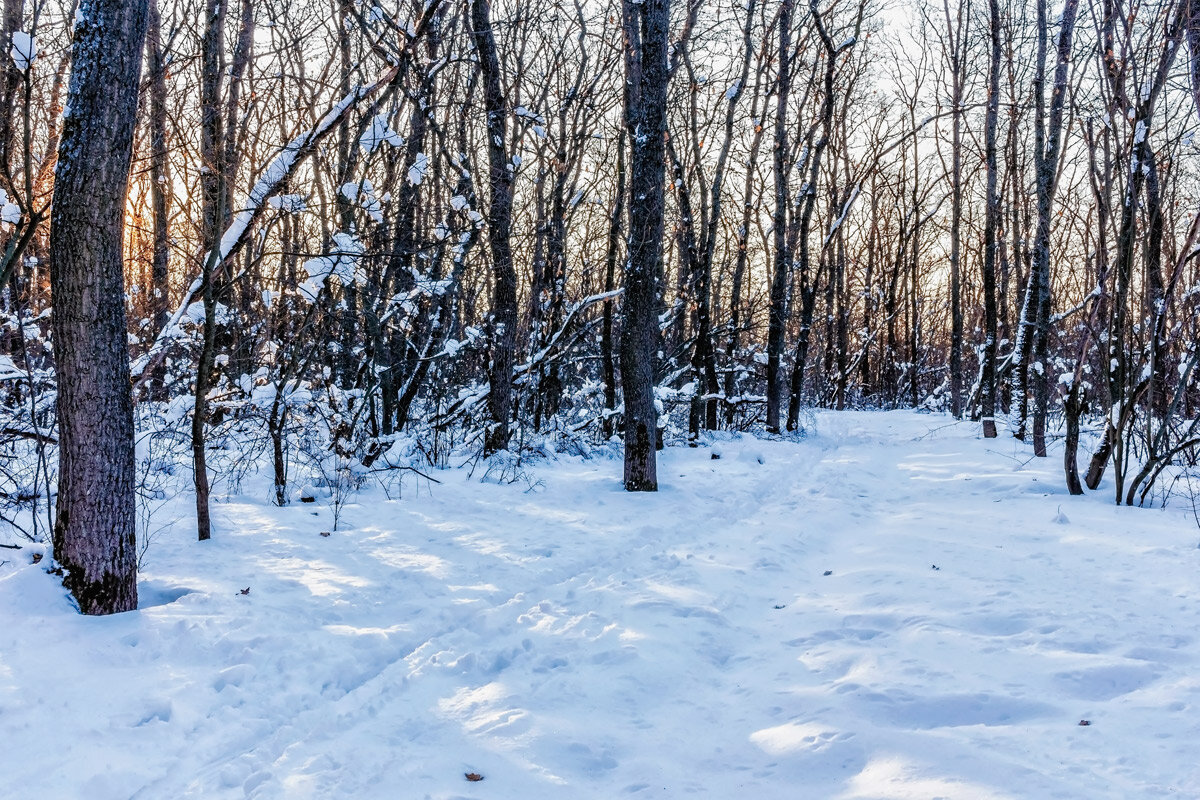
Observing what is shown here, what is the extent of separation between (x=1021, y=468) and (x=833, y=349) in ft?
79.8

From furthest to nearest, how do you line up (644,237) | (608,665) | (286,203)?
(644,237) → (286,203) → (608,665)

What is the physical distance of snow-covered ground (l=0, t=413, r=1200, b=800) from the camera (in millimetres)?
2688

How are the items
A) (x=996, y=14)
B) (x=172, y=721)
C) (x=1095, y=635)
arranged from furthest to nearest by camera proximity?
(x=996, y=14), (x=1095, y=635), (x=172, y=721)

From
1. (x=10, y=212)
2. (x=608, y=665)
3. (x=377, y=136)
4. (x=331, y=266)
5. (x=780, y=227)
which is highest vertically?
(x=780, y=227)

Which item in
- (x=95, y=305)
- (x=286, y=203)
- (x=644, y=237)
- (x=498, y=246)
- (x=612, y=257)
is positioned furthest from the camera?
(x=612, y=257)

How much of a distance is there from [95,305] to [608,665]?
317 centimetres

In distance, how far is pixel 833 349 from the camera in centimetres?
3278

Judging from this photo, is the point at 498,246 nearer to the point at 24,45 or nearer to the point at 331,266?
the point at 331,266

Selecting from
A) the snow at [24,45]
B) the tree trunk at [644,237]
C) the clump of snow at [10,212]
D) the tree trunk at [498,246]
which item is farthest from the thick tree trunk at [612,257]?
the snow at [24,45]

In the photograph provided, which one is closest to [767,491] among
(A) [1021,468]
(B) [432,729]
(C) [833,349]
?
(A) [1021,468]

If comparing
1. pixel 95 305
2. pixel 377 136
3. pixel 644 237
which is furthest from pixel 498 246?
pixel 95 305

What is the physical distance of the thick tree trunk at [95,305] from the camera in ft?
11.5

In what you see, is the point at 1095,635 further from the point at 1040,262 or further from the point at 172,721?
the point at 1040,262

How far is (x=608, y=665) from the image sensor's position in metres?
3.74
